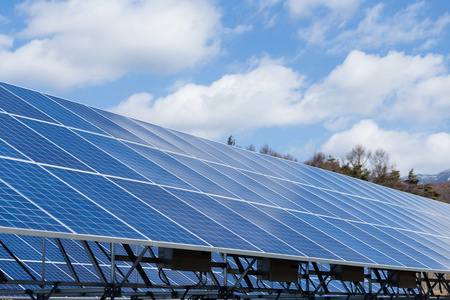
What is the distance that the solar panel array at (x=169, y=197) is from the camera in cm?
1278

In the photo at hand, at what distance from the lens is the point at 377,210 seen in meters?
29.1

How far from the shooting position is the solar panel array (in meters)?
12.8

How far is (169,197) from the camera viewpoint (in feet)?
53.8

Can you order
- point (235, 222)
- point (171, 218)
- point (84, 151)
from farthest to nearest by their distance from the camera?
point (84, 151) → point (235, 222) → point (171, 218)

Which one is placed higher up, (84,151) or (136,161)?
(84,151)

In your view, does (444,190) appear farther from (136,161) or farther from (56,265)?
(136,161)

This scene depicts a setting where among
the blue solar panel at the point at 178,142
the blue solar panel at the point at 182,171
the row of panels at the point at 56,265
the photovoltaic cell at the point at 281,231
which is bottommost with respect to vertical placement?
the row of panels at the point at 56,265

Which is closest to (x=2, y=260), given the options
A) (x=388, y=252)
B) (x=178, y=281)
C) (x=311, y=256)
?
(x=178, y=281)

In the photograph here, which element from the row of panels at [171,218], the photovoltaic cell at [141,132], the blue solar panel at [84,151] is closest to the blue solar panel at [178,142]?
the photovoltaic cell at [141,132]

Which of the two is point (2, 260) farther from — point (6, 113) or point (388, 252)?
point (388, 252)

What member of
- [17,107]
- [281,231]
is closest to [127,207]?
[281,231]

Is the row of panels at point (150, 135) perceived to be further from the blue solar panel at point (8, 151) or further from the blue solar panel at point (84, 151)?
the blue solar panel at point (8, 151)

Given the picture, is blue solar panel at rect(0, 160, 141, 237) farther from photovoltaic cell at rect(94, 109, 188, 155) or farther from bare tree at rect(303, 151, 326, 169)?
bare tree at rect(303, 151, 326, 169)

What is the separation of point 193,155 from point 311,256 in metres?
7.73
